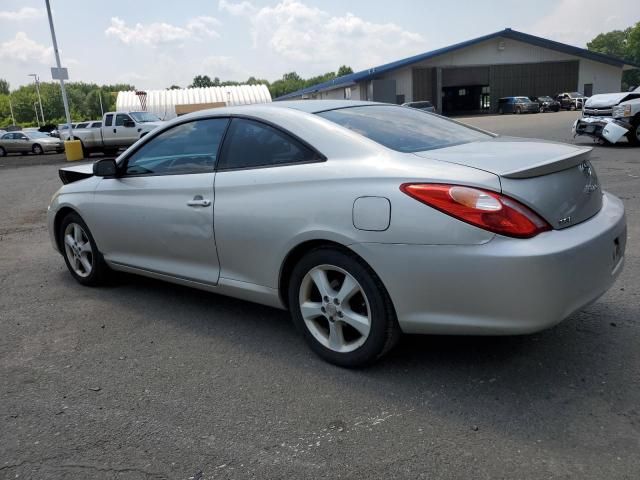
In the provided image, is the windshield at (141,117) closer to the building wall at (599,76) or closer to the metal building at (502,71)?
the metal building at (502,71)

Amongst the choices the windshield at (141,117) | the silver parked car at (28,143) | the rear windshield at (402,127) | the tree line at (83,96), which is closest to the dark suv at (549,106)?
the windshield at (141,117)

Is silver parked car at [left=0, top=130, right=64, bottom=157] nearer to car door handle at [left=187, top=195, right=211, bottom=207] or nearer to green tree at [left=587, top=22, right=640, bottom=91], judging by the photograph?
car door handle at [left=187, top=195, right=211, bottom=207]

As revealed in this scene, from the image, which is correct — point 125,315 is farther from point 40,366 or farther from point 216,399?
point 216,399

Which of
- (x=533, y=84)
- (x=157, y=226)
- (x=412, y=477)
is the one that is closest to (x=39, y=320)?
(x=157, y=226)

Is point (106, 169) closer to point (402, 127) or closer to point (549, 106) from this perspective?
point (402, 127)

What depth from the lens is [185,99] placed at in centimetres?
4494

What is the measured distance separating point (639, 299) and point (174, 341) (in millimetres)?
3157

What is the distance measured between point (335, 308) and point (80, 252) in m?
2.85

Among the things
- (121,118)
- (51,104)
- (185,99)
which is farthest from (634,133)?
(51,104)

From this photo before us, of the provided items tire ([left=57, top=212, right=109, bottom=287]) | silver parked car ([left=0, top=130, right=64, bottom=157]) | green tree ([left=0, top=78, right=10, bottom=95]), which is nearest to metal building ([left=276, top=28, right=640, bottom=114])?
A: silver parked car ([left=0, top=130, right=64, bottom=157])

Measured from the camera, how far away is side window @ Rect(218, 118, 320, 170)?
10.8ft

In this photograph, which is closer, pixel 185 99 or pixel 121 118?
pixel 121 118

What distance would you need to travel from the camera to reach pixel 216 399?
115 inches

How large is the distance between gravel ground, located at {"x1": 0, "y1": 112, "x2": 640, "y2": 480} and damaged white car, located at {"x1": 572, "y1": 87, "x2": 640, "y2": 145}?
11314mm
